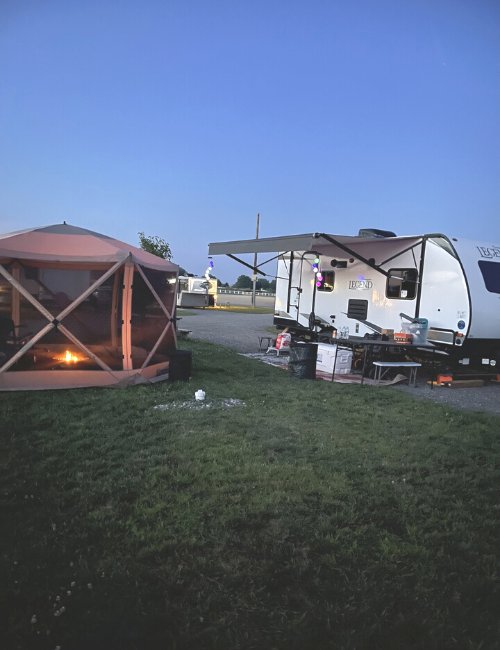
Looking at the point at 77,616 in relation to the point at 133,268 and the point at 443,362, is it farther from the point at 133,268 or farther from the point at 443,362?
the point at 443,362

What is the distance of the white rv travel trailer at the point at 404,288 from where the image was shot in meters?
9.05

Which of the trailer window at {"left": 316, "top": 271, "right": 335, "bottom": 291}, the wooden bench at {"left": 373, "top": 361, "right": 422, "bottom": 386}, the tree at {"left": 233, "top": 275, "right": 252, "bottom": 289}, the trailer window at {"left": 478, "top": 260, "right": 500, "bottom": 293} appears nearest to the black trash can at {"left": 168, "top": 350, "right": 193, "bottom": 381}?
the wooden bench at {"left": 373, "top": 361, "right": 422, "bottom": 386}

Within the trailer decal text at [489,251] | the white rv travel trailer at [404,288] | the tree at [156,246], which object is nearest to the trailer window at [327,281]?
the white rv travel trailer at [404,288]

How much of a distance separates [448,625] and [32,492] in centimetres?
297

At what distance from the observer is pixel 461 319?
29.4 feet

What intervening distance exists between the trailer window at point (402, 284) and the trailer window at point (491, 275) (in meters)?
1.27

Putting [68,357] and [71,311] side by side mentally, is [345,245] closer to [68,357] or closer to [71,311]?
[71,311]

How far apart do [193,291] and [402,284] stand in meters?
21.6

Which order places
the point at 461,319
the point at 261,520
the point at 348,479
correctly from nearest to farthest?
the point at 261,520 < the point at 348,479 < the point at 461,319

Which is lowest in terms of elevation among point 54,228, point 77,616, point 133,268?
point 77,616

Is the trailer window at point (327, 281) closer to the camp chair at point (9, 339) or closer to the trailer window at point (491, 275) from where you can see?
the trailer window at point (491, 275)

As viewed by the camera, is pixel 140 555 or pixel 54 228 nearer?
pixel 140 555

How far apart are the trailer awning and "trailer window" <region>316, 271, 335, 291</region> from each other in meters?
0.54

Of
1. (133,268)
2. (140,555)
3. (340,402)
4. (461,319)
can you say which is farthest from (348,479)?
(461,319)
